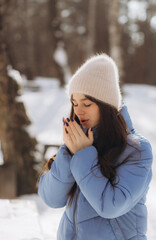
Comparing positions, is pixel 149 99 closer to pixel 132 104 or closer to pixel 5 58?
pixel 132 104

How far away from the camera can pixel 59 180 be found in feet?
4.98

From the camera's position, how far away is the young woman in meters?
1.41

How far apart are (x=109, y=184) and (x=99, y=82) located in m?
0.50

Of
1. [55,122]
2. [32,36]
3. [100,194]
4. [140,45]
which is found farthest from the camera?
[32,36]

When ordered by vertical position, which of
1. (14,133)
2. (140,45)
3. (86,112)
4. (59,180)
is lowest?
(140,45)

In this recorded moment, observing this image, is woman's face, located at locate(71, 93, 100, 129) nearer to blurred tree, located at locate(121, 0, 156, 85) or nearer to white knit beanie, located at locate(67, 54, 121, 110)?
white knit beanie, located at locate(67, 54, 121, 110)

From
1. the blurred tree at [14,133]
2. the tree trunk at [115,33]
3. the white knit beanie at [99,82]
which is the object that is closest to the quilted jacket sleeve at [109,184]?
the white knit beanie at [99,82]

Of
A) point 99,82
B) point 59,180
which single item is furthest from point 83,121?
point 59,180

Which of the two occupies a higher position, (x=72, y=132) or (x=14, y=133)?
(x=72, y=132)

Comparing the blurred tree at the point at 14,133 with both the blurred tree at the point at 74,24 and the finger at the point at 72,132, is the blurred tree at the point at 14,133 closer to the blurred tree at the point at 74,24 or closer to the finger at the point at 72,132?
the finger at the point at 72,132

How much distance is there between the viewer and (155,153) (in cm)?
601

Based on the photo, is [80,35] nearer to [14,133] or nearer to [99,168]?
[14,133]

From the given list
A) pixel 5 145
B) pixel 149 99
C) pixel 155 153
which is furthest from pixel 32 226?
pixel 149 99

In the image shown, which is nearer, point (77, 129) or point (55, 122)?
point (77, 129)
